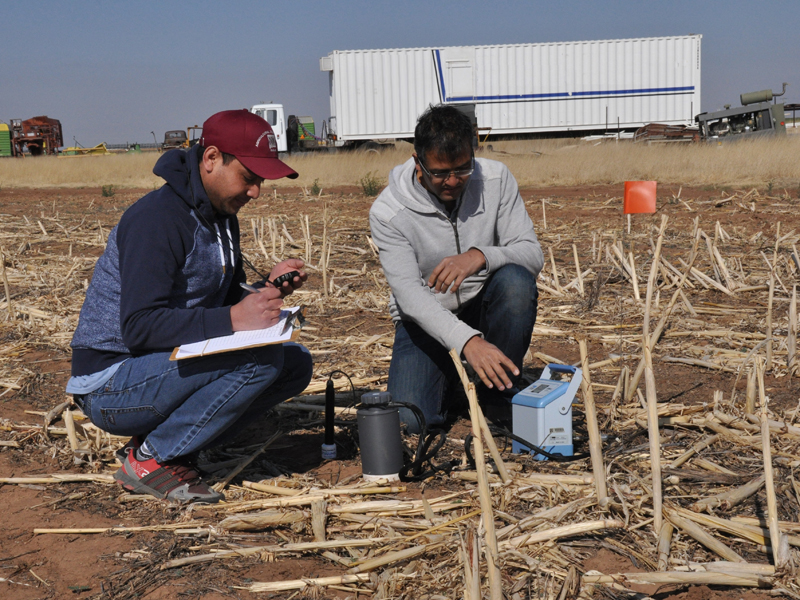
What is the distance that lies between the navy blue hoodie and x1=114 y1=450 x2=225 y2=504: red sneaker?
40 cm

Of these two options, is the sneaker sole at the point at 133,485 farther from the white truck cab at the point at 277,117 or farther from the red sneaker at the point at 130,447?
Answer: the white truck cab at the point at 277,117

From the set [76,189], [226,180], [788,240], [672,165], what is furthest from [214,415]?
[76,189]

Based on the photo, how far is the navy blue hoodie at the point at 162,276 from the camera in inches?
101

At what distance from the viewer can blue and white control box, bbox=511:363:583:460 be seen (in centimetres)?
296

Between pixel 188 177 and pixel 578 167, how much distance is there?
15.2m

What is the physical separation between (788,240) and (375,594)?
6336mm

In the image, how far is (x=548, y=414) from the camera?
298 centimetres

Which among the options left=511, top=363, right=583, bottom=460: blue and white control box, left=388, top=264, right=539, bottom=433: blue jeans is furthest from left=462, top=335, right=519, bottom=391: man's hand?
left=388, top=264, right=539, bottom=433: blue jeans

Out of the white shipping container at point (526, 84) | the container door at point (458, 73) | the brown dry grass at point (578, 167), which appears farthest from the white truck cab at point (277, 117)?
the container door at point (458, 73)

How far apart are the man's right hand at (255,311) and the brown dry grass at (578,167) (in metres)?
12.2

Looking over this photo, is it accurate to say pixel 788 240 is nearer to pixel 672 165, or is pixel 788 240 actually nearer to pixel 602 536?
pixel 602 536

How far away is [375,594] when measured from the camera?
211cm

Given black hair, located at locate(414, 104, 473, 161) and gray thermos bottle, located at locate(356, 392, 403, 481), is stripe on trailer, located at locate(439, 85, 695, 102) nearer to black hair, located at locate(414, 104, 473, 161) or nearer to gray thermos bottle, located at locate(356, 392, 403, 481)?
black hair, located at locate(414, 104, 473, 161)

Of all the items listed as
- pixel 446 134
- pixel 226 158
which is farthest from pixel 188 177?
pixel 446 134
